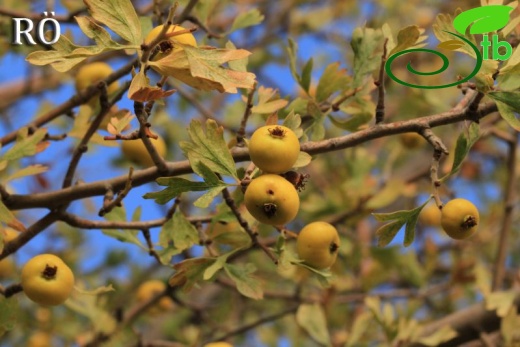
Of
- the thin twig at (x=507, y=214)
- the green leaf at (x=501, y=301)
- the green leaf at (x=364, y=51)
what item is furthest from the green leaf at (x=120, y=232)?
the thin twig at (x=507, y=214)

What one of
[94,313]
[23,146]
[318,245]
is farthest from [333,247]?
[94,313]

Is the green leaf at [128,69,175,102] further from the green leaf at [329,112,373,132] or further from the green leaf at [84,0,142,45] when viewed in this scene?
the green leaf at [329,112,373,132]

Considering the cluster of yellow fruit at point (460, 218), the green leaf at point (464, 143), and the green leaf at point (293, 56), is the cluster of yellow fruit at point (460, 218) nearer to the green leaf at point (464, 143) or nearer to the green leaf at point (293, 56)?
the green leaf at point (464, 143)

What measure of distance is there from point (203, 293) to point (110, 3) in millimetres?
2101

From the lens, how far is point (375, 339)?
191cm

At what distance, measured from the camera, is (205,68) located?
86 centimetres

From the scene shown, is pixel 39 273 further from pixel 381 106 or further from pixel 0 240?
pixel 381 106

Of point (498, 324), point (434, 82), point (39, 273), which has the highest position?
point (434, 82)

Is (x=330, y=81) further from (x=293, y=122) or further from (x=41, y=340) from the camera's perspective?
(x=41, y=340)

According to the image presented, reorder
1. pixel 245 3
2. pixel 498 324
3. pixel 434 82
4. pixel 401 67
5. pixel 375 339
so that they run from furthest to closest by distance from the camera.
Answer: pixel 401 67, pixel 245 3, pixel 434 82, pixel 375 339, pixel 498 324

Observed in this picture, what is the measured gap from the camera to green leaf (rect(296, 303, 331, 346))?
1507 mm

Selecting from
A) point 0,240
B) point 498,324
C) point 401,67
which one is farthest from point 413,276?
point 401,67

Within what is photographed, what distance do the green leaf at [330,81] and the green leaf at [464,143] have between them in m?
0.25

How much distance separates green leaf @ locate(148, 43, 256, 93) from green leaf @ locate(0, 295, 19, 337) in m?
0.44
